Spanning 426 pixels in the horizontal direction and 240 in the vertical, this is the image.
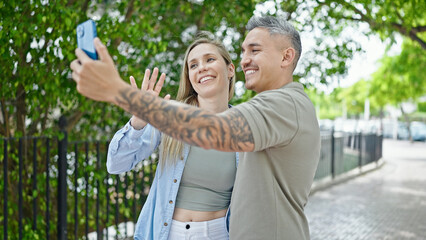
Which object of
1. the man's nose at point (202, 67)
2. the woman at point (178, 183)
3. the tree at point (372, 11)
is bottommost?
the woman at point (178, 183)

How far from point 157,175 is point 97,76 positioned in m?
1.14

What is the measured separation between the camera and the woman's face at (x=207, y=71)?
261 cm

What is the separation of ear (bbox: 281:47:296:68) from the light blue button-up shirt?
0.65 meters

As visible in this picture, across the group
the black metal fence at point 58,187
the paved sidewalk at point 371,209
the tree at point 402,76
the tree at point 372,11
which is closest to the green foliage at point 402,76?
the tree at point 402,76

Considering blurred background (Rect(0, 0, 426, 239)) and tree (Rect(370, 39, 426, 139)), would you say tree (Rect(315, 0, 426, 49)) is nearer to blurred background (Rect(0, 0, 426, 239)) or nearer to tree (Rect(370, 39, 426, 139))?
blurred background (Rect(0, 0, 426, 239))

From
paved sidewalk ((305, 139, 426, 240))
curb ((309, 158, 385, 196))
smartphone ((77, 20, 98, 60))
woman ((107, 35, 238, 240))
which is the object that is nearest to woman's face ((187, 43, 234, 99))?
woman ((107, 35, 238, 240))

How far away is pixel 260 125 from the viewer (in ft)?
5.22

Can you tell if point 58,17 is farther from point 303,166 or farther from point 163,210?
point 303,166

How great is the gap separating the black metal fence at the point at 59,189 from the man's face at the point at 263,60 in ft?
9.58

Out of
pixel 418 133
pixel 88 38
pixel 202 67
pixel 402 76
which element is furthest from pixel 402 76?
pixel 88 38

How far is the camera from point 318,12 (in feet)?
22.1

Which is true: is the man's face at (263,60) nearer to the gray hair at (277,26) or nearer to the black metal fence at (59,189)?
the gray hair at (277,26)

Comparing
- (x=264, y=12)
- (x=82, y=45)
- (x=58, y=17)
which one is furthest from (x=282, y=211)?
(x=264, y=12)

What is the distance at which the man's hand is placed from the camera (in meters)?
1.39
